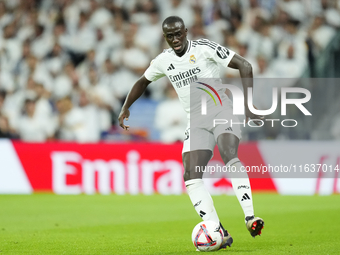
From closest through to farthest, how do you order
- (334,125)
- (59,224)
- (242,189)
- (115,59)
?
(242,189)
(59,224)
(334,125)
(115,59)

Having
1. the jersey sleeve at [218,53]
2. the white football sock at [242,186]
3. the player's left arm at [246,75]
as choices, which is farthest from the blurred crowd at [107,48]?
the white football sock at [242,186]

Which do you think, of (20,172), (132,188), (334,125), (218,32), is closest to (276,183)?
(334,125)

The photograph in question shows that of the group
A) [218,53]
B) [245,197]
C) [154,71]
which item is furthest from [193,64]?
[245,197]

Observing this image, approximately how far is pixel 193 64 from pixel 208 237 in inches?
71.5

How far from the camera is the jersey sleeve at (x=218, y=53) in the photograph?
6031 millimetres

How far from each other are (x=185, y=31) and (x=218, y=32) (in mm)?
9174

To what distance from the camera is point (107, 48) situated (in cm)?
1532

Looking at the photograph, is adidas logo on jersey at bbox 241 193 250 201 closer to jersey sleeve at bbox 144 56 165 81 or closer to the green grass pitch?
the green grass pitch

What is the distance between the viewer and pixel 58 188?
13.0 m

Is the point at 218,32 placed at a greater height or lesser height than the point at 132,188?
greater

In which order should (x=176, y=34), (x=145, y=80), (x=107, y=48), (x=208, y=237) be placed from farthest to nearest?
(x=107, y=48) → (x=145, y=80) → (x=176, y=34) → (x=208, y=237)

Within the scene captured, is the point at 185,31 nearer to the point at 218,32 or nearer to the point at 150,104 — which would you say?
the point at 150,104

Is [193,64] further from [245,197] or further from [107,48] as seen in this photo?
[107,48]

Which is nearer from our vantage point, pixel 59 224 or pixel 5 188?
pixel 59 224
